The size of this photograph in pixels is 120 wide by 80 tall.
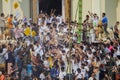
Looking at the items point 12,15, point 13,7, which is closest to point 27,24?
point 12,15

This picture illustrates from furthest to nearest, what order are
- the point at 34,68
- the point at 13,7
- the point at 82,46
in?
the point at 13,7
the point at 82,46
the point at 34,68

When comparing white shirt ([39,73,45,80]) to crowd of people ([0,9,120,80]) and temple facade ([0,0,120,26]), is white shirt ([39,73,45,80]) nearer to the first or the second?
crowd of people ([0,9,120,80])

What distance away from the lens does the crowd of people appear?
33375 millimetres

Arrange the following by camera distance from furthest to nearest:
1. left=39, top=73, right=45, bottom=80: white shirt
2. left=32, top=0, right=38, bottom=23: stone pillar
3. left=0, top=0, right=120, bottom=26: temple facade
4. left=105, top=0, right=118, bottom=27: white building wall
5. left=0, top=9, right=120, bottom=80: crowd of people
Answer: left=105, top=0, right=118, bottom=27: white building wall → left=32, top=0, right=38, bottom=23: stone pillar → left=0, top=0, right=120, bottom=26: temple facade → left=0, top=9, right=120, bottom=80: crowd of people → left=39, top=73, right=45, bottom=80: white shirt

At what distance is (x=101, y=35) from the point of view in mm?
39281

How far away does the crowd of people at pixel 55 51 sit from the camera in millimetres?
33375

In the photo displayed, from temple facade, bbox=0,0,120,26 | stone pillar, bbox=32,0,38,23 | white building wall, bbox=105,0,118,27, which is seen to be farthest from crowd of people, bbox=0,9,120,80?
white building wall, bbox=105,0,118,27

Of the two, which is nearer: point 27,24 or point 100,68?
point 100,68

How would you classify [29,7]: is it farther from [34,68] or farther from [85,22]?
[34,68]

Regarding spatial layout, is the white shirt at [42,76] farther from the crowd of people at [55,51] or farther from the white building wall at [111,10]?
the white building wall at [111,10]

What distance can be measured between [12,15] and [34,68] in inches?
292

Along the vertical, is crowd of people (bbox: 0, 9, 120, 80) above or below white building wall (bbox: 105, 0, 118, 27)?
below

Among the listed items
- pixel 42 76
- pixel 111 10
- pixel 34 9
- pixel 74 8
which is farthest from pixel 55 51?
pixel 111 10

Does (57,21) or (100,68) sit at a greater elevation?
(57,21)
